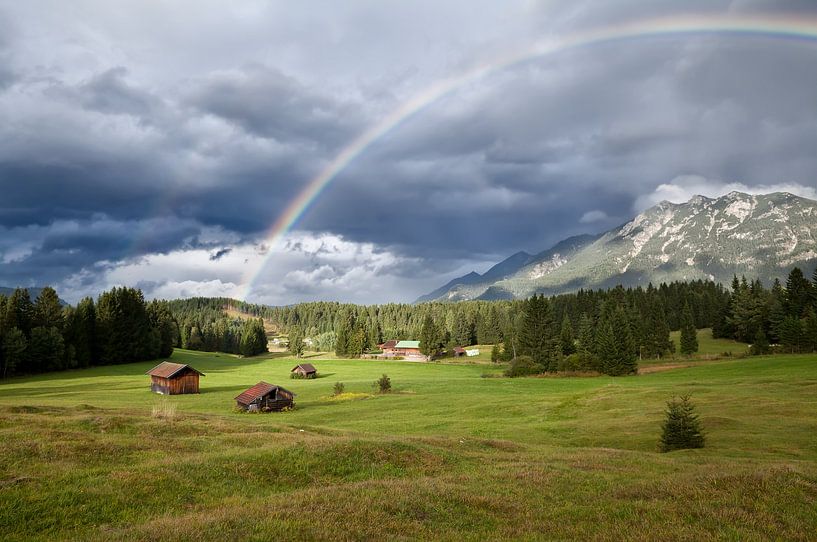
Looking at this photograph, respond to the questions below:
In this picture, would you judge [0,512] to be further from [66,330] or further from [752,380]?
[66,330]

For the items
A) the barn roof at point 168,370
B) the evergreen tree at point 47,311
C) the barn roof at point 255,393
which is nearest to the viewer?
the barn roof at point 255,393

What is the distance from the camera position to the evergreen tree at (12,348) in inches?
3831

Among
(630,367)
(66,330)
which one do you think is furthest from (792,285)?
(66,330)

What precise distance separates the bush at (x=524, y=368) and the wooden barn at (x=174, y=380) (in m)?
63.8

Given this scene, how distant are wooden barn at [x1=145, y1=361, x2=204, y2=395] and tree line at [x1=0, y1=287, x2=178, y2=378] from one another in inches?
1416

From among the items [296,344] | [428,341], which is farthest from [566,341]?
[296,344]

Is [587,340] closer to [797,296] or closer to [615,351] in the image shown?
[615,351]

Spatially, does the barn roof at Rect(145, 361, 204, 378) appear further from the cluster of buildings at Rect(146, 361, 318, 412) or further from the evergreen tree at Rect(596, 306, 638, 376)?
the evergreen tree at Rect(596, 306, 638, 376)

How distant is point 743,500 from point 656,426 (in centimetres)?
2946

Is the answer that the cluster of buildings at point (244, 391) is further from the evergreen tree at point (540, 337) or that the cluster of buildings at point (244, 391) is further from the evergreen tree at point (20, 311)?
the evergreen tree at point (540, 337)

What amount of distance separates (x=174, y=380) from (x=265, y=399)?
1166 inches

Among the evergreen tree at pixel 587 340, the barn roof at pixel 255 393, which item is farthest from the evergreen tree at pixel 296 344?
the barn roof at pixel 255 393

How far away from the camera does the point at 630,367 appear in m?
97.1

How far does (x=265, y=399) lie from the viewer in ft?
205
